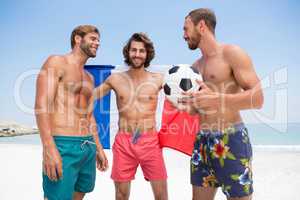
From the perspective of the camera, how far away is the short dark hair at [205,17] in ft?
9.23

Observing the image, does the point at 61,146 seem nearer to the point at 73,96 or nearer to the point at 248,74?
the point at 73,96

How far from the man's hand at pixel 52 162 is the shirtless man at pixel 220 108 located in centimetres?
130

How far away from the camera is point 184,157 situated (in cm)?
1034

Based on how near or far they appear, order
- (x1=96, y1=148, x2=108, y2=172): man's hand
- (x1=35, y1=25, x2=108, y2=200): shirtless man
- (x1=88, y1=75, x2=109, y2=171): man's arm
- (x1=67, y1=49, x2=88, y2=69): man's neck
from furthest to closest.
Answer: (x1=96, y1=148, x2=108, y2=172): man's hand → (x1=88, y1=75, x2=109, y2=171): man's arm → (x1=67, y1=49, x2=88, y2=69): man's neck → (x1=35, y1=25, x2=108, y2=200): shirtless man

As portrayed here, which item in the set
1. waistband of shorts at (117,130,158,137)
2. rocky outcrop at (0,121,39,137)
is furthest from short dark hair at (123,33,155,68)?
rocky outcrop at (0,121,39,137)

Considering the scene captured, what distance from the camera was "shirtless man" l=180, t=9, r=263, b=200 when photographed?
2525 millimetres

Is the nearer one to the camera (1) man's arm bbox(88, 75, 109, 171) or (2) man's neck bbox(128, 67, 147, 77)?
(1) man's arm bbox(88, 75, 109, 171)

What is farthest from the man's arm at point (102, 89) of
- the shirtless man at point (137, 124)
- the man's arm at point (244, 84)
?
the man's arm at point (244, 84)

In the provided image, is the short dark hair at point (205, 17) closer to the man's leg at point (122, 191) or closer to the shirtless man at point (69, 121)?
the shirtless man at point (69, 121)

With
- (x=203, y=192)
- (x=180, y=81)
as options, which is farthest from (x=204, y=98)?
(x=203, y=192)

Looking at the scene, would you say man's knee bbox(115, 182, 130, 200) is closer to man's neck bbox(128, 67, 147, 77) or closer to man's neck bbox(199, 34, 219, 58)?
man's neck bbox(128, 67, 147, 77)

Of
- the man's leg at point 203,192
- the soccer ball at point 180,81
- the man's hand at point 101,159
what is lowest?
the man's leg at point 203,192

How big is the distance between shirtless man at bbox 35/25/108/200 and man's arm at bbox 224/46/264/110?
5.41 feet

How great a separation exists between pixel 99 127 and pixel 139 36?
5.28ft
